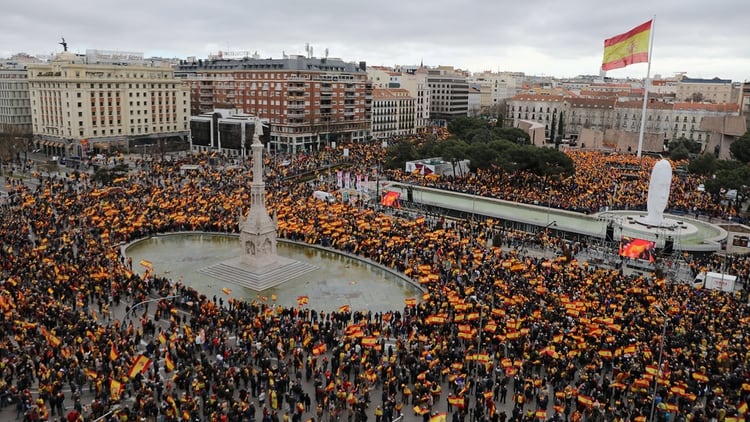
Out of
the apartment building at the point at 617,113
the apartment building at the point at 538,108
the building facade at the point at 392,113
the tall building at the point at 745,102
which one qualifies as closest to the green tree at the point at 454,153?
the apartment building at the point at 617,113

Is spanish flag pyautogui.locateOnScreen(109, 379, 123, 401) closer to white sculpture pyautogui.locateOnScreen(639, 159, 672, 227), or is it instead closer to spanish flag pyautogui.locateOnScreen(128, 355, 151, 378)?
spanish flag pyautogui.locateOnScreen(128, 355, 151, 378)

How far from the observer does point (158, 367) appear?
80.8 feet

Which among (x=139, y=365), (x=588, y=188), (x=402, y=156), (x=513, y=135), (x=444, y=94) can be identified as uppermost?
(x=444, y=94)

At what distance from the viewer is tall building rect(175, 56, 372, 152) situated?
97750mm

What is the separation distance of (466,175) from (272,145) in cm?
3952

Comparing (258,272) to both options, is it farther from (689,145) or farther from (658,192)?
(689,145)

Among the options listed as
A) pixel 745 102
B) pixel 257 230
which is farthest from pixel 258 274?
pixel 745 102

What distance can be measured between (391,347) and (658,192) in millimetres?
32110

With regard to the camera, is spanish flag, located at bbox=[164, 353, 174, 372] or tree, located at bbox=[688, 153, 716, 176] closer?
spanish flag, located at bbox=[164, 353, 174, 372]

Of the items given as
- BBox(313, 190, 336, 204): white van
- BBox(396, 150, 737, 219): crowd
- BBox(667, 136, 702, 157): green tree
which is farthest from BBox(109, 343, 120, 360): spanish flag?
BBox(667, 136, 702, 157): green tree

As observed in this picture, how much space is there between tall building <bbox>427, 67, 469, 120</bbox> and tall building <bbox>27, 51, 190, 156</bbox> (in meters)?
74.2

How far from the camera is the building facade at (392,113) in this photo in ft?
405

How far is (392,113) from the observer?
128125mm

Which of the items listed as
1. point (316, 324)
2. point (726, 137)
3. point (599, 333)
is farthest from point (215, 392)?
point (726, 137)
